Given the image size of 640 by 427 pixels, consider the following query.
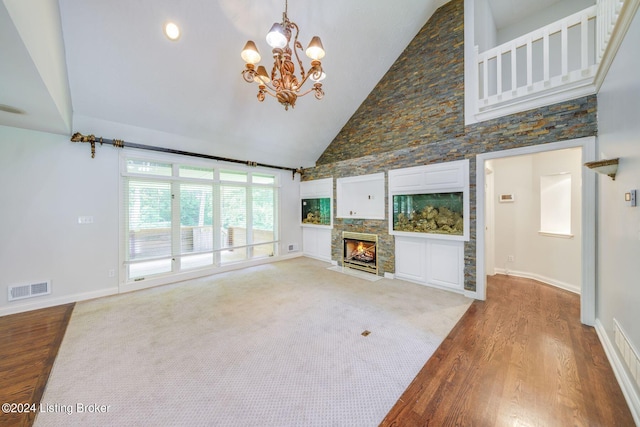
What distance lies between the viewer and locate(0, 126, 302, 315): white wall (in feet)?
10.4

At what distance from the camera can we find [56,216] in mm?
3453

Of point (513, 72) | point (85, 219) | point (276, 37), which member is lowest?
point (85, 219)

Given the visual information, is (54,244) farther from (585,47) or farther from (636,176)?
(585,47)

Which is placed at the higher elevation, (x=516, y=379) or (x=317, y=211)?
(x=317, y=211)

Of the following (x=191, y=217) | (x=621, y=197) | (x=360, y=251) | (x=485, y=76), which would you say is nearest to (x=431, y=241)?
(x=360, y=251)

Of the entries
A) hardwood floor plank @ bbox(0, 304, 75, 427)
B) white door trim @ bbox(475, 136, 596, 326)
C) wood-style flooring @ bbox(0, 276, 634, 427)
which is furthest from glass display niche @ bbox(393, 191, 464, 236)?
hardwood floor plank @ bbox(0, 304, 75, 427)

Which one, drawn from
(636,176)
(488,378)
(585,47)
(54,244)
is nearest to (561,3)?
(585,47)

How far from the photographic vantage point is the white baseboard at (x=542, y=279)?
3.75m

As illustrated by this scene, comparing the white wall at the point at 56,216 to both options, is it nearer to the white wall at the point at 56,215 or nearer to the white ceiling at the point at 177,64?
the white wall at the point at 56,215

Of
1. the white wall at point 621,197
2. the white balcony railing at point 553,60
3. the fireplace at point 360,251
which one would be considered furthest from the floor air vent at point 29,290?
the white balcony railing at point 553,60

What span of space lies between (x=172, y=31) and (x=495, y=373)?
5290 millimetres

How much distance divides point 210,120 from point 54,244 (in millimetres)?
3124

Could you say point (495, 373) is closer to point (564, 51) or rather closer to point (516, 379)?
point (516, 379)

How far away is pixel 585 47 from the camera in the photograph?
8.89ft
